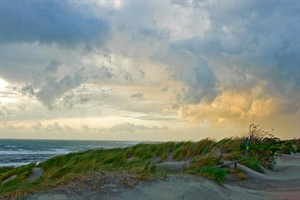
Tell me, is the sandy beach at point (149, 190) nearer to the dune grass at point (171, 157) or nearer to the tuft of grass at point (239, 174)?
the dune grass at point (171, 157)

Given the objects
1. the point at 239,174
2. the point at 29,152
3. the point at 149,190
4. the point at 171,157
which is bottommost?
the point at 149,190

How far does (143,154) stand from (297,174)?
6635 mm

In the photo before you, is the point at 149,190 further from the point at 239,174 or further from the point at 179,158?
the point at 179,158

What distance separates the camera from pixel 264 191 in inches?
537

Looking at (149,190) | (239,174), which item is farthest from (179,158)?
(149,190)

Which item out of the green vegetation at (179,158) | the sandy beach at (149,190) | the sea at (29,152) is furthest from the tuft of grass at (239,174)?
the sea at (29,152)

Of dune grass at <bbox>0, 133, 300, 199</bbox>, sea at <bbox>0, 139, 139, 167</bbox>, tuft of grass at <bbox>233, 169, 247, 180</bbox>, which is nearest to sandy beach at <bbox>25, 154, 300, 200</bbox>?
dune grass at <bbox>0, 133, 300, 199</bbox>

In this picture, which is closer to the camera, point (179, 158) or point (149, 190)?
point (149, 190)

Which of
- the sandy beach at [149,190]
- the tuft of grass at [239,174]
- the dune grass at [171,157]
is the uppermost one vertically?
the dune grass at [171,157]

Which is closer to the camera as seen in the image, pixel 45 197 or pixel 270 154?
pixel 45 197

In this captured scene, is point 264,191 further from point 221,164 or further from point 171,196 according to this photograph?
point 171,196

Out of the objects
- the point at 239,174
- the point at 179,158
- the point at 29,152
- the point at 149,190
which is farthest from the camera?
the point at 29,152

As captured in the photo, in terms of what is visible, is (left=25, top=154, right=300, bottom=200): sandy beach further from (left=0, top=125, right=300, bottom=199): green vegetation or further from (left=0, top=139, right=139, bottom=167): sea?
(left=0, top=139, right=139, bottom=167): sea

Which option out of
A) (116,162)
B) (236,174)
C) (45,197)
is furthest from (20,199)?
(236,174)
